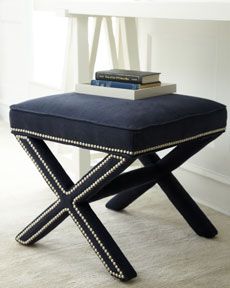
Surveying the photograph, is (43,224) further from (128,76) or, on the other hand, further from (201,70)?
(201,70)

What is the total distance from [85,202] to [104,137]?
249 millimetres

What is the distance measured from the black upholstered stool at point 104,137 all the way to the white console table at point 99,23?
0.83ft

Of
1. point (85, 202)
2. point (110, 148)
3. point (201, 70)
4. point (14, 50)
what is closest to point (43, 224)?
point (85, 202)

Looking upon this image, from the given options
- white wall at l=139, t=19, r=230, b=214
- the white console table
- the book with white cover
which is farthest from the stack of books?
white wall at l=139, t=19, r=230, b=214

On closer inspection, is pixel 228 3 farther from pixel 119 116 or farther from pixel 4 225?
pixel 4 225

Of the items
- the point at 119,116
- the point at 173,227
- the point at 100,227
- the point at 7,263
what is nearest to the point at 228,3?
the point at 119,116

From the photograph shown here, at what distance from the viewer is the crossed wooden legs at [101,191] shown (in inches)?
60.7

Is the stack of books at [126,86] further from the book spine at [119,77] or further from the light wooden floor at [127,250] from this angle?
the light wooden floor at [127,250]

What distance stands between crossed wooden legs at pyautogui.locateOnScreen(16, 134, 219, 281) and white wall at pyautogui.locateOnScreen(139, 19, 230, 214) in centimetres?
29

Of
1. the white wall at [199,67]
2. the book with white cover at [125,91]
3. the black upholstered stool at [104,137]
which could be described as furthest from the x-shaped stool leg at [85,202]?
the white wall at [199,67]

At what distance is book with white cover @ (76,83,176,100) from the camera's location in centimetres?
165

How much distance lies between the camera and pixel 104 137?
4.73 ft

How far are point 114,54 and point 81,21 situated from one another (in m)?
0.26

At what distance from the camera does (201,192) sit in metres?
2.19
